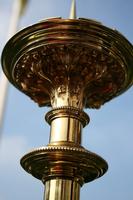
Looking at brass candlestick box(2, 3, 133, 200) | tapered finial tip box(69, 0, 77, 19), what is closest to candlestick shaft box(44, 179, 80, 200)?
brass candlestick box(2, 3, 133, 200)

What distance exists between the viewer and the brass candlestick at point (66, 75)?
3.87 feet

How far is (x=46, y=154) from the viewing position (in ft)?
3.85

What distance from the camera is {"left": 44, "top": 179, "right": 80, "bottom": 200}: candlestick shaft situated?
3.78 feet

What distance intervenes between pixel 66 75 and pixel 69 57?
0.07 m

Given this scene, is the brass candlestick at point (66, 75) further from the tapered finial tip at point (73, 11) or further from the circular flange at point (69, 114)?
the tapered finial tip at point (73, 11)

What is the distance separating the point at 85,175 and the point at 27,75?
0.42m

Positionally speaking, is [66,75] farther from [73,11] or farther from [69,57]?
[73,11]

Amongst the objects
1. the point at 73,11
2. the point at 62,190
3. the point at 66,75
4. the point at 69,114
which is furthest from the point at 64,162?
the point at 73,11

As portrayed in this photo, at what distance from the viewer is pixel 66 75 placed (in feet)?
4.40

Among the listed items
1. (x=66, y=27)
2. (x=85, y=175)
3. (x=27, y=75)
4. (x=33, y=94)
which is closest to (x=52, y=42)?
(x=66, y=27)

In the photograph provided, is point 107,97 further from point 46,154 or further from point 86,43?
point 46,154

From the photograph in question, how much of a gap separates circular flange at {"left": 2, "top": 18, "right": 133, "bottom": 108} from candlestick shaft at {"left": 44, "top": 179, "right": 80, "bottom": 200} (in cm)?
32

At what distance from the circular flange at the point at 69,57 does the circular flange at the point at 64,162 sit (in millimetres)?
259

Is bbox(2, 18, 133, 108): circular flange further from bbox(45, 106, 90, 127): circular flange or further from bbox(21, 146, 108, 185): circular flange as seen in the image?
bbox(21, 146, 108, 185): circular flange
